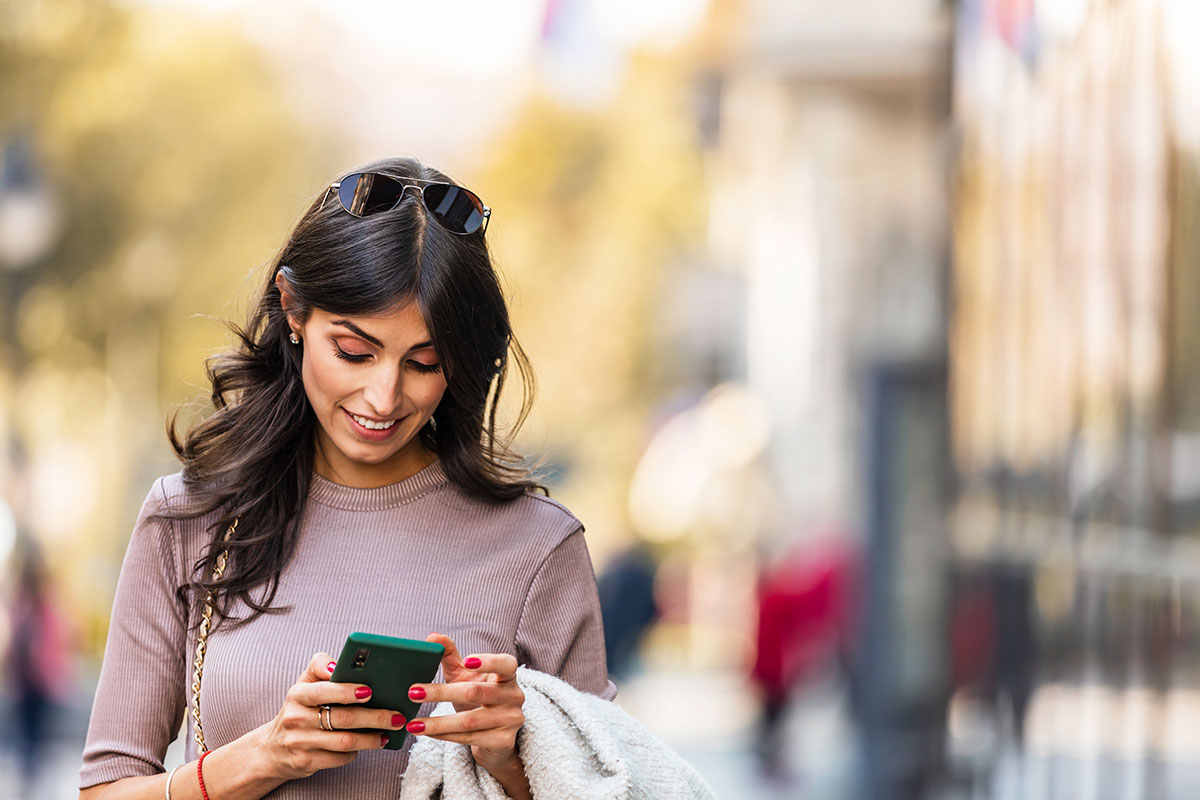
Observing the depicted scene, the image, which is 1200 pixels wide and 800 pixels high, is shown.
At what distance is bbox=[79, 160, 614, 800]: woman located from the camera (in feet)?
8.91

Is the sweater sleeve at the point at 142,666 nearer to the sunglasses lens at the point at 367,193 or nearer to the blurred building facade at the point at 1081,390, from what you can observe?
the sunglasses lens at the point at 367,193

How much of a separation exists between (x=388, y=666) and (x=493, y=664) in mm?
→ 148

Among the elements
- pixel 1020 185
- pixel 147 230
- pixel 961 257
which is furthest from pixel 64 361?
pixel 1020 185

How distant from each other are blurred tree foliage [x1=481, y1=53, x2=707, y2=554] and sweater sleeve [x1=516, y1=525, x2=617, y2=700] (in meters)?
30.5

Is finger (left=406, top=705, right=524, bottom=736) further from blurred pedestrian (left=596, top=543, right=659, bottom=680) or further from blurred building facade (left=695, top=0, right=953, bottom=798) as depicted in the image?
blurred pedestrian (left=596, top=543, right=659, bottom=680)

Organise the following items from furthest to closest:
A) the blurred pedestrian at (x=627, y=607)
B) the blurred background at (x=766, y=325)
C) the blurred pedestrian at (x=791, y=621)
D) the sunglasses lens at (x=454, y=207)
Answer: the blurred pedestrian at (x=791, y=621), the blurred pedestrian at (x=627, y=607), the blurred background at (x=766, y=325), the sunglasses lens at (x=454, y=207)

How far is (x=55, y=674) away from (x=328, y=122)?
23655 mm

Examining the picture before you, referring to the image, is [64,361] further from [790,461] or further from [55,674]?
[55,674]

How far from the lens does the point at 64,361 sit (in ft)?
84.0

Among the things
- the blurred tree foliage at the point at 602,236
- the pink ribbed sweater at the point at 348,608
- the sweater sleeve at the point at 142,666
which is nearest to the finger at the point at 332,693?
the pink ribbed sweater at the point at 348,608

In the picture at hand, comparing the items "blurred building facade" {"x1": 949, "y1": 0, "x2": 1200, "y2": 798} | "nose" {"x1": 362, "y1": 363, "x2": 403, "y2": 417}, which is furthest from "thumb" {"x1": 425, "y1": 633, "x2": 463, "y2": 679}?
"blurred building facade" {"x1": 949, "y1": 0, "x2": 1200, "y2": 798}

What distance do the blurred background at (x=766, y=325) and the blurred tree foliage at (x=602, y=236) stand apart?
0.29 ft

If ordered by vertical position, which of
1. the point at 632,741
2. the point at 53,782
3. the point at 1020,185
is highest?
the point at 1020,185

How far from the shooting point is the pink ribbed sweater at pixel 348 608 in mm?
2734
